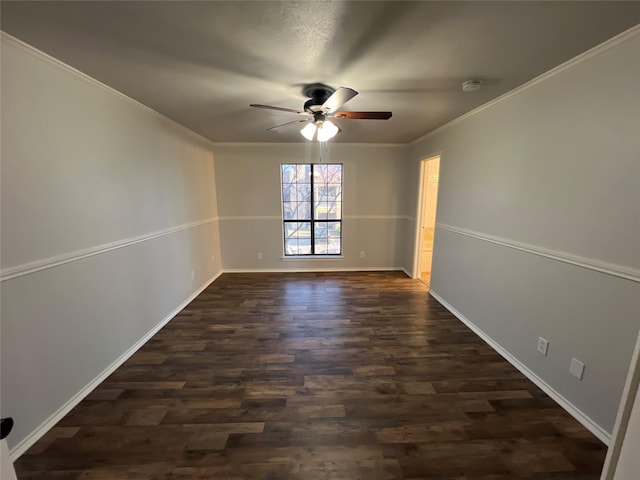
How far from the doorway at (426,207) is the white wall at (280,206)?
46 cm

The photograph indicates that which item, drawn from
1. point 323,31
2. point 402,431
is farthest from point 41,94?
→ point 402,431

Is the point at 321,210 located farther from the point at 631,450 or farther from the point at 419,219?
the point at 631,450

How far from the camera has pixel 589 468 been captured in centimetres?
146

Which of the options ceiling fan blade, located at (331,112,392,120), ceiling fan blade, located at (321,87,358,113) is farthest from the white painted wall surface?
ceiling fan blade, located at (331,112,392,120)

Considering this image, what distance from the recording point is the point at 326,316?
3230mm

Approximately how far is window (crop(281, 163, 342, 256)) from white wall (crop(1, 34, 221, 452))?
233 centimetres

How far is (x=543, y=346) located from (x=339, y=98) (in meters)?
2.45

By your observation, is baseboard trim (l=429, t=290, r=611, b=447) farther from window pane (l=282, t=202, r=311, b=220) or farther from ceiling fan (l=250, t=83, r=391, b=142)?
window pane (l=282, t=202, r=311, b=220)

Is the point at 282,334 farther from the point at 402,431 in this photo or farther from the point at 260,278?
the point at 260,278

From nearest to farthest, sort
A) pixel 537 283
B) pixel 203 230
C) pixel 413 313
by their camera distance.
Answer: pixel 537 283 → pixel 413 313 → pixel 203 230

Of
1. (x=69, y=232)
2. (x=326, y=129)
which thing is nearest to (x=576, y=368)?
(x=326, y=129)

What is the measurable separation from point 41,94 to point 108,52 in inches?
19.5

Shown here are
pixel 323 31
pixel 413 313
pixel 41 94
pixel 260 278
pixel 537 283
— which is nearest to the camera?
pixel 323 31

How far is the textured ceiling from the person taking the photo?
4.21ft
